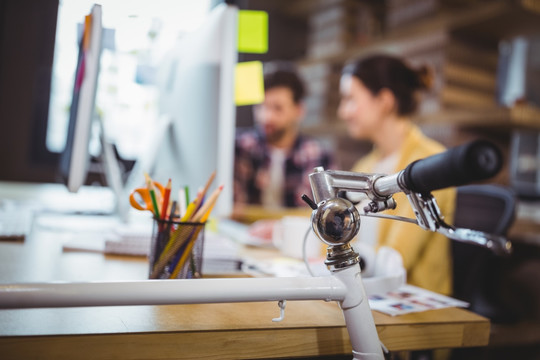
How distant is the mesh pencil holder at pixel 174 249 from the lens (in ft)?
2.16

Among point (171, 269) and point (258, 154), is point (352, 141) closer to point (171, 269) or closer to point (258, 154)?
point (258, 154)

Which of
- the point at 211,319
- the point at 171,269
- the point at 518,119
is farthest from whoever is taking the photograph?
the point at 518,119

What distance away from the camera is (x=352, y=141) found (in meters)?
3.01

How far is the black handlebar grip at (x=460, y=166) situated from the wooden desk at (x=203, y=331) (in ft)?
0.76

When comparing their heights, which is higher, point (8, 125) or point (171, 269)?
point (8, 125)

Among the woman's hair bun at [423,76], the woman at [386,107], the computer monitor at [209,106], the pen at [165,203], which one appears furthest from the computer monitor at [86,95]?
the woman's hair bun at [423,76]

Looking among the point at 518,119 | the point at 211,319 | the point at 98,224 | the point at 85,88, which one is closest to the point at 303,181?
the point at 518,119

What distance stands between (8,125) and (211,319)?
2815 mm

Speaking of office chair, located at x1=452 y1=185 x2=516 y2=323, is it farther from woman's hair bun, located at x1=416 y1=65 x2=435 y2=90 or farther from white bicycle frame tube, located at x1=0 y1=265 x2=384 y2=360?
white bicycle frame tube, located at x1=0 y1=265 x2=384 y2=360

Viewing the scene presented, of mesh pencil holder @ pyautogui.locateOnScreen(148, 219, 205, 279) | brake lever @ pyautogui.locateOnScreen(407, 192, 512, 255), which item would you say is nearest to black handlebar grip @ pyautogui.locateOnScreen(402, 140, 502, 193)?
Answer: brake lever @ pyautogui.locateOnScreen(407, 192, 512, 255)

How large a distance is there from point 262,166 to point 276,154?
0.38 feet

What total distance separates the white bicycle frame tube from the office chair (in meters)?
1.06

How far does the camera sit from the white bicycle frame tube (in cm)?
40

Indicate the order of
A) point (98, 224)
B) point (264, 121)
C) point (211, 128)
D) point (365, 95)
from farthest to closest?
1. point (264, 121)
2. point (365, 95)
3. point (98, 224)
4. point (211, 128)
